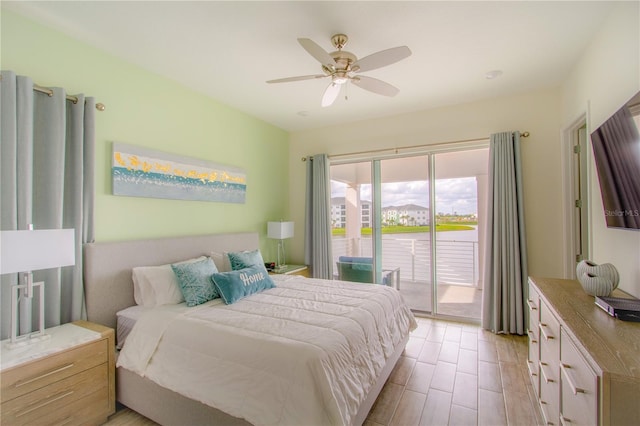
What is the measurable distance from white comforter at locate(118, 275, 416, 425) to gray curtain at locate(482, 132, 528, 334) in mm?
1725

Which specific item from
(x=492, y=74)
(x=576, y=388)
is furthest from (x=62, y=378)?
(x=492, y=74)

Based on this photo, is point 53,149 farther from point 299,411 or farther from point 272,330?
point 299,411

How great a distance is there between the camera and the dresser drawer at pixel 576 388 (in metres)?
1.09

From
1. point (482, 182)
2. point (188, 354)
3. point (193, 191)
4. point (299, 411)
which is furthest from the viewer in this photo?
point (482, 182)

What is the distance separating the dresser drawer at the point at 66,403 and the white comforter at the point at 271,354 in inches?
7.7

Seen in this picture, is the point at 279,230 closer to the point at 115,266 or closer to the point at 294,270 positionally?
the point at 294,270

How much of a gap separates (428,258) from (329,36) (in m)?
3.05

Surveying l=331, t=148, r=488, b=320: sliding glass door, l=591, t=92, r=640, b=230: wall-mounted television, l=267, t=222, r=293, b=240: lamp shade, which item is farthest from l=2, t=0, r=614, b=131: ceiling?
l=267, t=222, r=293, b=240: lamp shade

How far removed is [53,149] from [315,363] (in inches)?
91.7

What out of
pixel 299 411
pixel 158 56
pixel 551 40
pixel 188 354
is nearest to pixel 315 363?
pixel 299 411

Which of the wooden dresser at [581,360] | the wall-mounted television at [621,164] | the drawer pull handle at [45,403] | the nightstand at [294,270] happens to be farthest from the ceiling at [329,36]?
the drawer pull handle at [45,403]

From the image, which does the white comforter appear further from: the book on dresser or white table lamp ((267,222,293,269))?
white table lamp ((267,222,293,269))

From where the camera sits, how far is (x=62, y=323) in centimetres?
220

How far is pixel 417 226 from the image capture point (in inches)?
165
